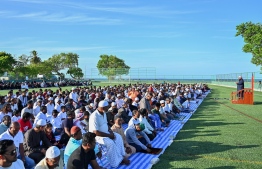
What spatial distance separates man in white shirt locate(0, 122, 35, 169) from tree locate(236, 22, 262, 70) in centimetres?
2741

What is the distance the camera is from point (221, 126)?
10.9 metres

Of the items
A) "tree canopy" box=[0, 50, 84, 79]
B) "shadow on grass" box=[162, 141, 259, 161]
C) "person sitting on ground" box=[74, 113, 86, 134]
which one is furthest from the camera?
"tree canopy" box=[0, 50, 84, 79]

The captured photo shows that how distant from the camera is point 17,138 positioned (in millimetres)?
5625

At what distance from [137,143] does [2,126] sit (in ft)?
10.3

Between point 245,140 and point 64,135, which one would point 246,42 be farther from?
point 64,135

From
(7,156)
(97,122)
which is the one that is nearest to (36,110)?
(97,122)

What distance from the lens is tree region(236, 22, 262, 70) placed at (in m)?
29.2

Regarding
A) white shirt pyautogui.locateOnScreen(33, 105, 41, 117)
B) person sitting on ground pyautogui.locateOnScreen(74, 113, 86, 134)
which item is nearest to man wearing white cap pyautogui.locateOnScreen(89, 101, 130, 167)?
person sitting on ground pyautogui.locateOnScreen(74, 113, 86, 134)

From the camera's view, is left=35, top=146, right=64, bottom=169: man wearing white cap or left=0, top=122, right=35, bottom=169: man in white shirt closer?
left=35, top=146, right=64, bottom=169: man wearing white cap

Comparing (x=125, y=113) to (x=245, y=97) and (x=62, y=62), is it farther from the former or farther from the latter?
(x=62, y=62)

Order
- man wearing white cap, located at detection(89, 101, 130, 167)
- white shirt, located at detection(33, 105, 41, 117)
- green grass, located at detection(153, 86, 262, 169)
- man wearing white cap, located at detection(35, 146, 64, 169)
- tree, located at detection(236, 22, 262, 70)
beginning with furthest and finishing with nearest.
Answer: tree, located at detection(236, 22, 262, 70), white shirt, located at detection(33, 105, 41, 117), green grass, located at detection(153, 86, 262, 169), man wearing white cap, located at detection(89, 101, 130, 167), man wearing white cap, located at detection(35, 146, 64, 169)

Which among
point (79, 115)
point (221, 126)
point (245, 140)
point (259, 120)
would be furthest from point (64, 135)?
point (259, 120)

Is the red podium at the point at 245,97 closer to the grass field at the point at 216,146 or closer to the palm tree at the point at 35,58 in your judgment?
the grass field at the point at 216,146

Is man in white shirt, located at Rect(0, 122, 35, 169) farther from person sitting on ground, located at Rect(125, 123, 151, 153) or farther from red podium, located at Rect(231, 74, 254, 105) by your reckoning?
red podium, located at Rect(231, 74, 254, 105)
